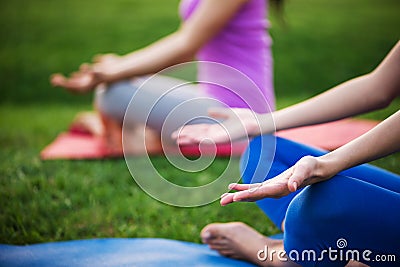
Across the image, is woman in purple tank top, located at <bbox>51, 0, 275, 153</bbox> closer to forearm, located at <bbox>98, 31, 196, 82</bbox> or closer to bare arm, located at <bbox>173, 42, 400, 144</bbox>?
forearm, located at <bbox>98, 31, 196, 82</bbox>

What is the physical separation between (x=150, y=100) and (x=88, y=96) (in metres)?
2.95

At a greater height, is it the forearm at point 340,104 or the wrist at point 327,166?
the forearm at point 340,104

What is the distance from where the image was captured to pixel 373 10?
662cm

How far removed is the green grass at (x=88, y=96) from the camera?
2.03 meters

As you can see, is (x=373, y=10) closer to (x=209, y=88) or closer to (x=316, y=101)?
(x=209, y=88)

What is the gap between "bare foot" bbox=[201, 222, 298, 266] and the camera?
1.56m

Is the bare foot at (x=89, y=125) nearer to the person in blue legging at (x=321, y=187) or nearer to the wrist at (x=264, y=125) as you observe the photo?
the person in blue legging at (x=321, y=187)

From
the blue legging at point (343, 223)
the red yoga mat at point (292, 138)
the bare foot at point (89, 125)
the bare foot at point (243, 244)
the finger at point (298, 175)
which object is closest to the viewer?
the finger at point (298, 175)

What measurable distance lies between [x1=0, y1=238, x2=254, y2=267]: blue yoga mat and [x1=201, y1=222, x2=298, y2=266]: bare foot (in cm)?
2

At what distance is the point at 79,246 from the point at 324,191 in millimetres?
827

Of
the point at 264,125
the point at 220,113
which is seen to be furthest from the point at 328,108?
the point at 220,113

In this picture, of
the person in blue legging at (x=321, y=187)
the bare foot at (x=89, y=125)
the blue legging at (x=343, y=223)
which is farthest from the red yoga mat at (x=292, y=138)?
the blue legging at (x=343, y=223)

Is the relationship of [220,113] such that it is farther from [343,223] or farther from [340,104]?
[343,223]

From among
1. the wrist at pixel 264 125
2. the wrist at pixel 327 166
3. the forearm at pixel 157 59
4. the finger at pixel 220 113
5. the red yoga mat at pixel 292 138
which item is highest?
the forearm at pixel 157 59
